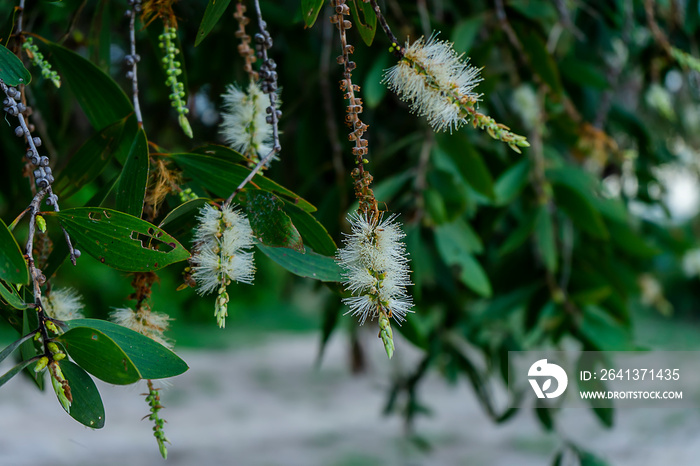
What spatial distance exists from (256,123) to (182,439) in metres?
3.13

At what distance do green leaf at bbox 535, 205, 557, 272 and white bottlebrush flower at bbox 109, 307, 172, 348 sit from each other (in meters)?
0.76

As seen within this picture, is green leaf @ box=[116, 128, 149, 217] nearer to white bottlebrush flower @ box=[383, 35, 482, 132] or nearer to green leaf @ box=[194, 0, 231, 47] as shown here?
green leaf @ box=[194, 0, 231, 47]

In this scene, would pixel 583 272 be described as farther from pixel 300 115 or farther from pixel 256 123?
pixel 256 123

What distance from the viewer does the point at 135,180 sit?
19.7 inches

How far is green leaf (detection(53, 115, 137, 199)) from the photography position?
0.59m

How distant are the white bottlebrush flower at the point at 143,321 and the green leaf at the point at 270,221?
120 millimetres

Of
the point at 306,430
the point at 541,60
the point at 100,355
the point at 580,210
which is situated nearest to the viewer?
the point at 100,355

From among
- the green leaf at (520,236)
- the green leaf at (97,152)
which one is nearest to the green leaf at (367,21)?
the green leaf at (97,152)

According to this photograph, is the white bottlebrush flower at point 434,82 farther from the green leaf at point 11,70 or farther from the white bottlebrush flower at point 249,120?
the green leaf at point 11,70

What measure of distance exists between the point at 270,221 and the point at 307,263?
0.05 m

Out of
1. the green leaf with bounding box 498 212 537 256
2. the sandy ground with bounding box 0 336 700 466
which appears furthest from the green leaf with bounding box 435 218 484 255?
the sandy ground with bounding box 0 336 700 466

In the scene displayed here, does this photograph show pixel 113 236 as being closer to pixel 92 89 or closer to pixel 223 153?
pixel 223 153

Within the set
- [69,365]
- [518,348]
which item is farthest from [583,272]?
[69,365]

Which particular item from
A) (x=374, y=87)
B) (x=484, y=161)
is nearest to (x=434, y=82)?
(x=374, y=87)
